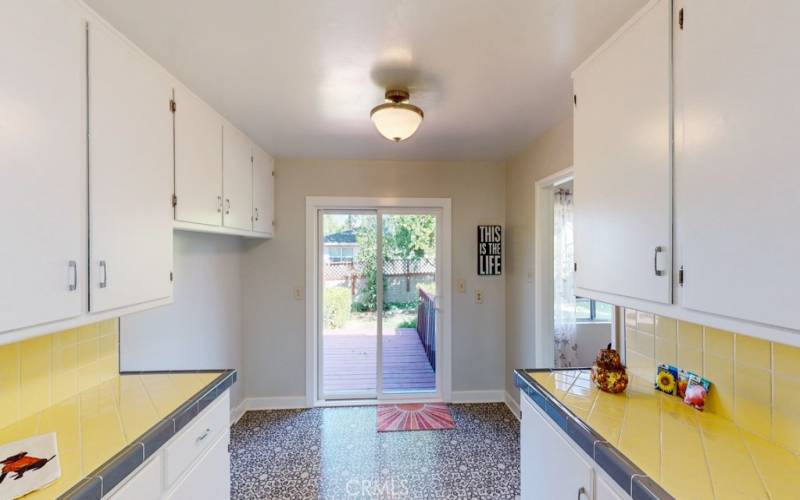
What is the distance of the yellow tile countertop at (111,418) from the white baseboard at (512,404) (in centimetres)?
249

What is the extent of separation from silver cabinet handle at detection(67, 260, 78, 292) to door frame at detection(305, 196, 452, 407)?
222 cm

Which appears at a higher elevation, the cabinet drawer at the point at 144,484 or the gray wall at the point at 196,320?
the gray wall at the point at 196,320

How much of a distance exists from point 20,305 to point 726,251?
6.19 ft

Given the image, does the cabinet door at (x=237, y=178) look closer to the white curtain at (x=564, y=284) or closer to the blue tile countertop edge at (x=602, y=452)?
the blue tile countertop edge at (x=602, y=452)

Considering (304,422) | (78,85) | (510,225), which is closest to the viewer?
(78,85)

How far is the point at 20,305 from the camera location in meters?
0.93

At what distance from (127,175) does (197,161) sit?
0.57 meters

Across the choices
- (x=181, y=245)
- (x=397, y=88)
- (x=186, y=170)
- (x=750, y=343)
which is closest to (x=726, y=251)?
(x=750, y=343)

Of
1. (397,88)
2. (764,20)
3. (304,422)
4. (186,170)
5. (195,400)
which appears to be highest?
(397,88)

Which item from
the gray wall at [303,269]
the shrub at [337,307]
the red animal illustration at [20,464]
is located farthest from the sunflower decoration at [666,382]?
the shrub at [337,307]

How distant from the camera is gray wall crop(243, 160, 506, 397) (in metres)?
3.29

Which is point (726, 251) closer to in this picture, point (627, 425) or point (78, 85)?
point (627, 425)

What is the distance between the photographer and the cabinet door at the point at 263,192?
2.76 meters

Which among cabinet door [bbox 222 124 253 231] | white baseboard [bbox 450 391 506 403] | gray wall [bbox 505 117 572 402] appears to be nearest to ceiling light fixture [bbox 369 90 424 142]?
cabinet door [bbox 222 124 253 231]
